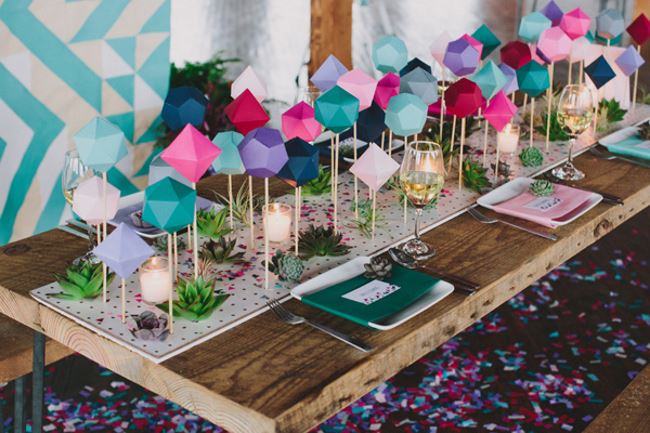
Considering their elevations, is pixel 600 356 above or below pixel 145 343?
below

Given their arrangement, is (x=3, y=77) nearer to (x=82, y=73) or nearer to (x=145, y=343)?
(x=82, y=73)

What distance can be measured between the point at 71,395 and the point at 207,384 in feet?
5.30

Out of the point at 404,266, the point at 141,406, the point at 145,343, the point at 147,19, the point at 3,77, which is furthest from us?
the point at 147,19

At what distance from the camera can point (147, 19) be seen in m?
3.66

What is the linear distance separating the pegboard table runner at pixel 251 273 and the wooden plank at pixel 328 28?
208 centimetres

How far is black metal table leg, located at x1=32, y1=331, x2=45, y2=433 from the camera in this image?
2.03m

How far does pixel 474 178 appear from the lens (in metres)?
2.37

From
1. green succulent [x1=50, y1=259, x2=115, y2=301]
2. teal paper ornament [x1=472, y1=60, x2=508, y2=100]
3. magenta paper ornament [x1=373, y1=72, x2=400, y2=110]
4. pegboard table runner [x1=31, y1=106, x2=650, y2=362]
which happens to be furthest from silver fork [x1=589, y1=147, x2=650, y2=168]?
green succulent [x1=50, y1=259, x2=115, y2=301]

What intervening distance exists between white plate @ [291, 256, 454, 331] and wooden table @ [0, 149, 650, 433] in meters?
0.02

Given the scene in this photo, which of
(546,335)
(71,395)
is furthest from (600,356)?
(71,395)

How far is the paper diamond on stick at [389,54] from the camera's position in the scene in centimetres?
242

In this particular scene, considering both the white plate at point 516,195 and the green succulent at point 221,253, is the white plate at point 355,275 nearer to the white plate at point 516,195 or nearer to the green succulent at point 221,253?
the green succulent at point 221,253

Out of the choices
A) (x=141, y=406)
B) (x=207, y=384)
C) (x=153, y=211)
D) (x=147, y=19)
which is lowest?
(x=141, y=406)

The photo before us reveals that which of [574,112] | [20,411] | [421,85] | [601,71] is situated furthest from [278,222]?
[601,71]
